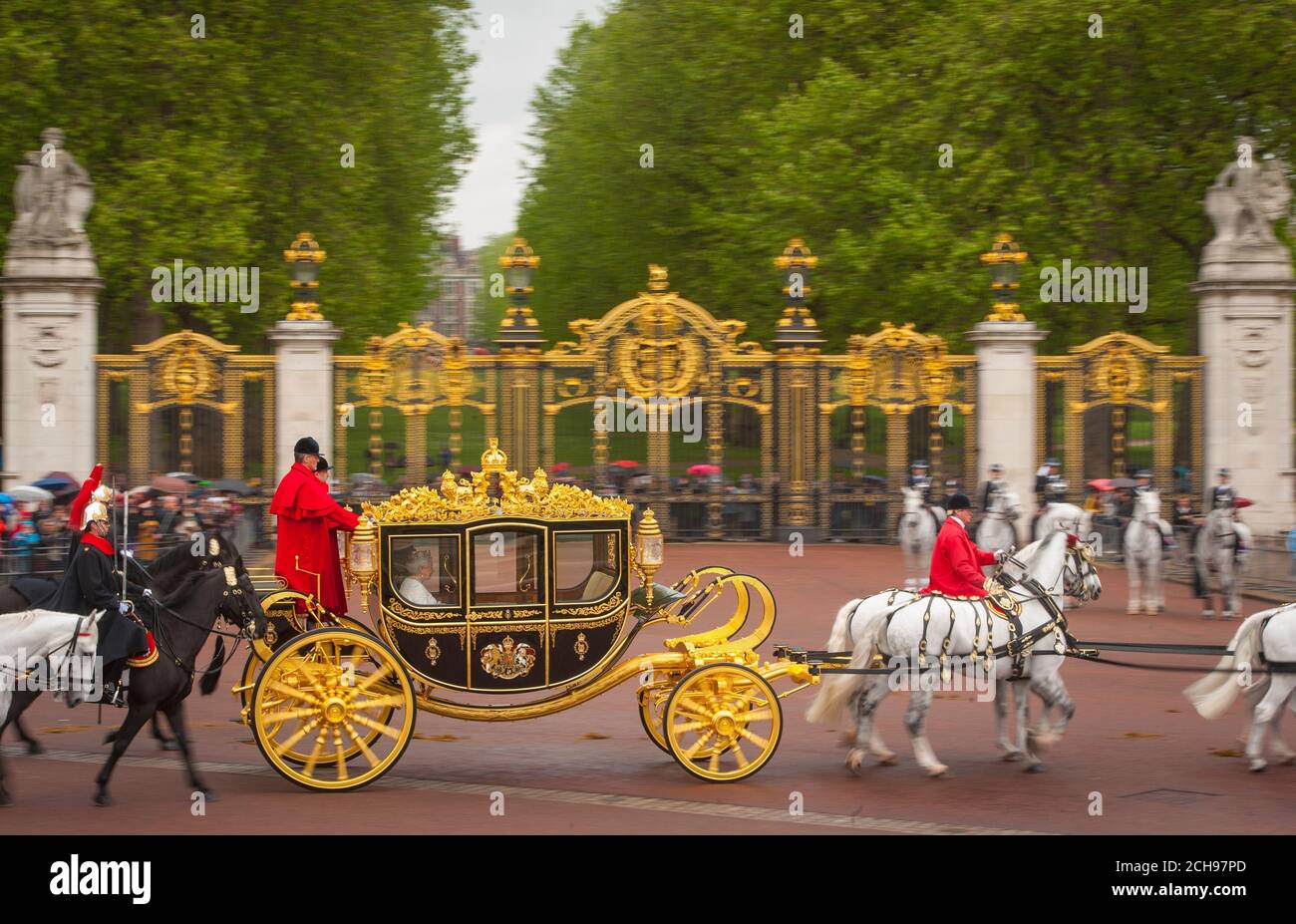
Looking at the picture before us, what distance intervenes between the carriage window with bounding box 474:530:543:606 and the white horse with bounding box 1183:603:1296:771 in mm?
4655

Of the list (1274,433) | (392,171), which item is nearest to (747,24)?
(392,171)

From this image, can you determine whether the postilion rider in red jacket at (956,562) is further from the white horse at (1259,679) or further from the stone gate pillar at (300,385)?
the stone gate pillar at (300,385)

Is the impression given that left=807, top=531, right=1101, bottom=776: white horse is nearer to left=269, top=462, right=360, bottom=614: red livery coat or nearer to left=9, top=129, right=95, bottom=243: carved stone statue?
left=269, top=462, right=360, bottom=614: red livery coat

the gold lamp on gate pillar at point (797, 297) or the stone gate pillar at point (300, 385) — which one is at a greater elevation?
the gold lamp on gate pillar at point (797, 297)

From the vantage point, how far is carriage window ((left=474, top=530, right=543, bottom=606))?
33.4 ft

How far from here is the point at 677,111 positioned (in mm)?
35094

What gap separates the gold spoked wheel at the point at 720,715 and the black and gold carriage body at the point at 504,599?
599mm

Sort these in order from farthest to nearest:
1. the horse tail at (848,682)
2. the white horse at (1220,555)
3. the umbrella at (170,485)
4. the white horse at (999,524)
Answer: the umbrella at (170,485) < the white horse at (999,524) < the white horse at (1220,555) < the horse tail at (848,682)

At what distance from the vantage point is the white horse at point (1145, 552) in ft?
59.6

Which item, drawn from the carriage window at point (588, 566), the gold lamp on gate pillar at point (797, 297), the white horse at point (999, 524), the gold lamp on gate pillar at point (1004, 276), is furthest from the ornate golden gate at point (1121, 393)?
the carriage window at point (588, 566)

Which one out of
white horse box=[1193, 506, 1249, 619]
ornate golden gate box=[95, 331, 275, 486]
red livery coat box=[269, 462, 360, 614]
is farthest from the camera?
ornate golden gate box=[95, 331, 275, 486]

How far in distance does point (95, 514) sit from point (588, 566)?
317 centimetres

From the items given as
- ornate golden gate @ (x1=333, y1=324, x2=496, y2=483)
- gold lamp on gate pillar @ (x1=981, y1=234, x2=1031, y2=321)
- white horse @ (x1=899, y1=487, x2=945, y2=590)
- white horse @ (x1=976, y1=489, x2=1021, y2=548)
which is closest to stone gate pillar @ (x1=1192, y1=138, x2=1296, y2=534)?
gold lamp on gate pillar @ (x1=981, y1=234, x2=1031, y2=321)

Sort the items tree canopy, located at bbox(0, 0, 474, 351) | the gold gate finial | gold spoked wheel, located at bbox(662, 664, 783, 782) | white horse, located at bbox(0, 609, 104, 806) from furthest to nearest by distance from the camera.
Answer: tree canopy, located at bbox(0, 0, 474, 351) < the gold gate finial < gold spoked wheel, located at bbox(662, 664, 783, 782) < white horse, located at bbox(0, 609, 104, 806)
